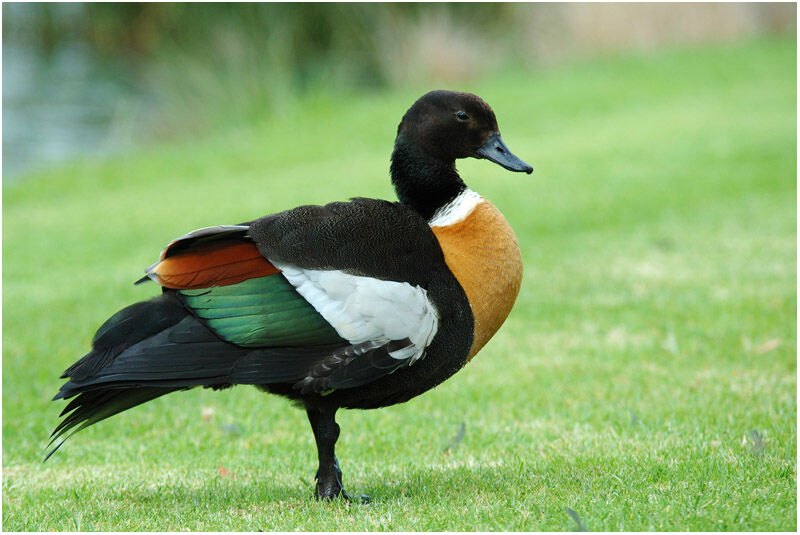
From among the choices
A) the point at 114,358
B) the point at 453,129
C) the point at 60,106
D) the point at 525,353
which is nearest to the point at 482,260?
the point at 453,129

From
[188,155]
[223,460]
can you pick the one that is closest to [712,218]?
[223,460]

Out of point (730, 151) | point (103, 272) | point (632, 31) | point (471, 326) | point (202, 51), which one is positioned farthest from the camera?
point (632, 31)

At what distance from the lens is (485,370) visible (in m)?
5.67

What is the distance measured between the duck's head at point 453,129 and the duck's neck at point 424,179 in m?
0.02

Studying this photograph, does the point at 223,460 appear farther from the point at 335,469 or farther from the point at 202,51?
the point at 202,51

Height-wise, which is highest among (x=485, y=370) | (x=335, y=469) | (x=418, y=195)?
(x=418, y=195)

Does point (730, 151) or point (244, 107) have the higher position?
point (244, 107)

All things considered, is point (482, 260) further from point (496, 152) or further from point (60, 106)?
point (60, 106)

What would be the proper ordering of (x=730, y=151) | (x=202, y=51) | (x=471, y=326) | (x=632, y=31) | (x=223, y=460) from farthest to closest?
(x=632, y=31)
(x=202, y=51)
(x=730, y=151)
(x=223, y=460)
(x=471, y=326)

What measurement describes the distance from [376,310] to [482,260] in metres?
0.46

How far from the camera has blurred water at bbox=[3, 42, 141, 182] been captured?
46.1ft

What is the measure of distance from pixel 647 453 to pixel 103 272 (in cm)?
521

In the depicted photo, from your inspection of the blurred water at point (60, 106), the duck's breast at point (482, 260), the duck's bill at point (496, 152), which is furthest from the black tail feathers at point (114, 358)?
the blurred water at point (60, 106)

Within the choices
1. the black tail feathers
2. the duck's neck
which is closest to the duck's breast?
the duck's neck
